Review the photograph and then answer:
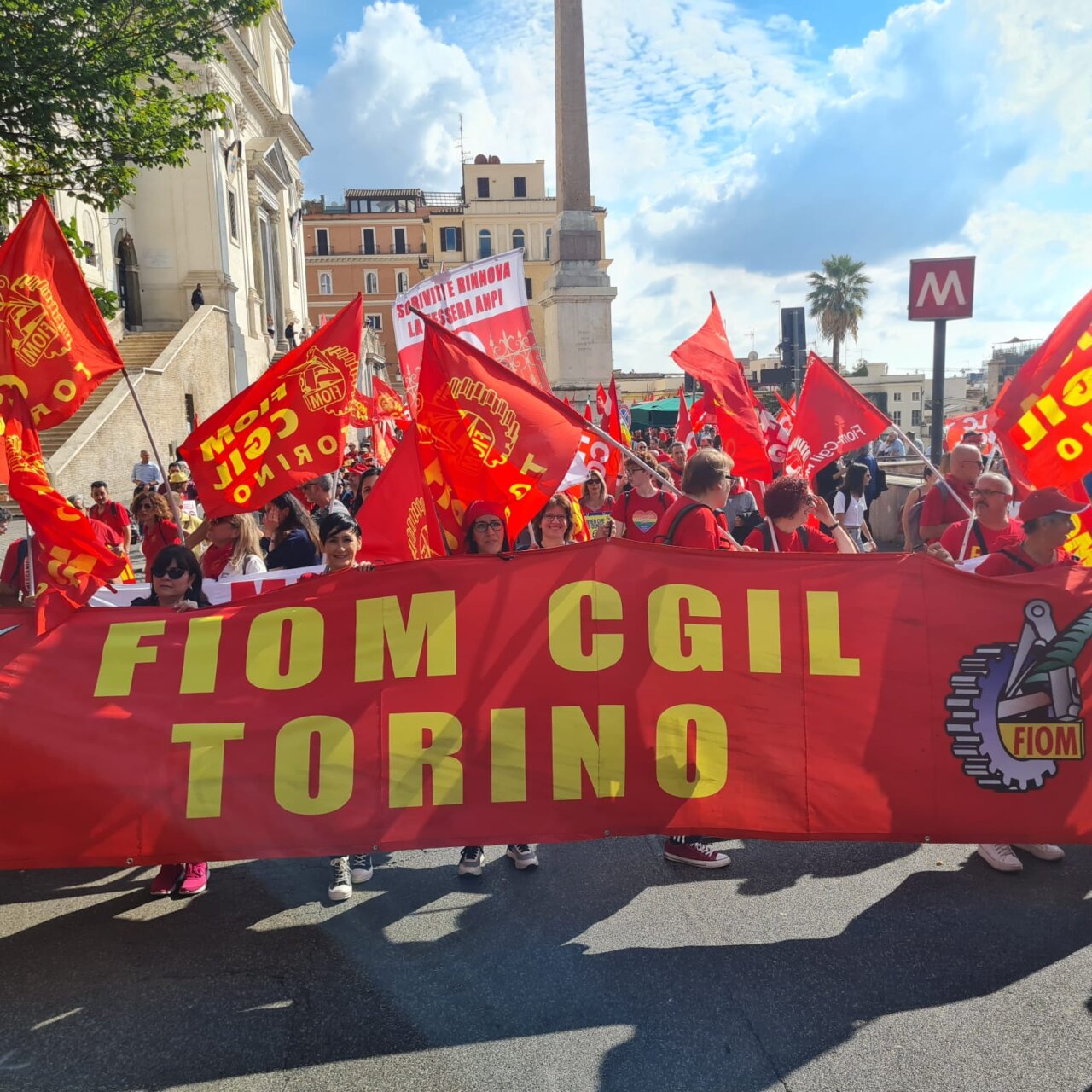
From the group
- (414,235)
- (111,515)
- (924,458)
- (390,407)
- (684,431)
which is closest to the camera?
(924,458)

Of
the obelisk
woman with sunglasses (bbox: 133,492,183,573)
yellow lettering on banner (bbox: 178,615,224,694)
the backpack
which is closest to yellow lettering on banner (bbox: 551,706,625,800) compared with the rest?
yellow lettering on banner (bbox: 178,615,224,694)

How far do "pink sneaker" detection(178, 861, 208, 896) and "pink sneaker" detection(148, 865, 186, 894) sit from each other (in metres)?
0.03

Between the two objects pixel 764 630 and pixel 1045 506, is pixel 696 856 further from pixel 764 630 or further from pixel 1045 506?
pixel 1045 506

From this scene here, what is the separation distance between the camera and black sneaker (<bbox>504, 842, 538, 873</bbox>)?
15.1 feet

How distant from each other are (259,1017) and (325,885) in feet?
3.61

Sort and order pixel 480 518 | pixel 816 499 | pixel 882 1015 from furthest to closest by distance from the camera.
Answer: pixel 816 499 < pixel 480 518 < pixel 882 1015

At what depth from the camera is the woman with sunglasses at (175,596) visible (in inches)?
174

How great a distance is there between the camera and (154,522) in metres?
6.80

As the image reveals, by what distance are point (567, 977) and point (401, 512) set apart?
233cm

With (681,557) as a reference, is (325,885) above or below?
below

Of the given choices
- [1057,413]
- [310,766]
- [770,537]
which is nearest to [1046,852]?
[770,537]

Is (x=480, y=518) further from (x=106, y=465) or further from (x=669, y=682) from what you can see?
(x=106, y=465)

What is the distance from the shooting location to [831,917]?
4059mm

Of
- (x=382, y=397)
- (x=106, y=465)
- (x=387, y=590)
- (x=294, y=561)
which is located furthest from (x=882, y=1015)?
(x=106, y=465)
